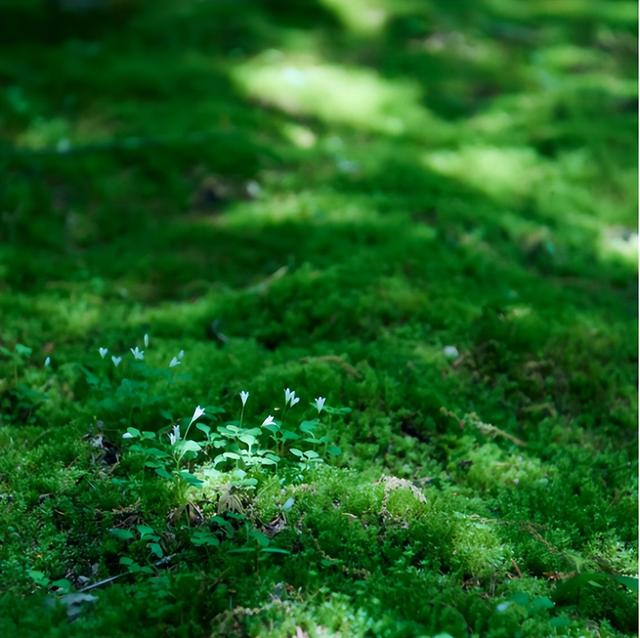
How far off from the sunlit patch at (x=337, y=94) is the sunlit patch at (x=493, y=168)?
2.86 ft

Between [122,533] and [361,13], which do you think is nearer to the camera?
[122,533]

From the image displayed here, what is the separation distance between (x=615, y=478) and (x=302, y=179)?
13.7ft

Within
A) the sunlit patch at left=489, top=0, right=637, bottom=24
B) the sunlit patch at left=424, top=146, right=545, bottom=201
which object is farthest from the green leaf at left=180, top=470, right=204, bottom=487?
the sunlit patch at left=489, top=0, right=637, bottom=24

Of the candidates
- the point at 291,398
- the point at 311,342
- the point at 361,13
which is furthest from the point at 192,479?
the point at 361,13

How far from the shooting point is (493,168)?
7.29m

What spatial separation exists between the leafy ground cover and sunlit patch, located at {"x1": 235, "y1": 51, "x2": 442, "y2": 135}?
5cm

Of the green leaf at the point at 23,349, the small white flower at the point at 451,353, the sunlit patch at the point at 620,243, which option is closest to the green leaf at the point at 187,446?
the green leaf at the point at 23,349

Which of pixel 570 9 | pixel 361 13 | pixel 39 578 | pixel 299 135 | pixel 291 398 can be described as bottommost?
pixel 39 578

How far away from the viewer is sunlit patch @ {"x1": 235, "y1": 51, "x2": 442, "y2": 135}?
8.30 metres

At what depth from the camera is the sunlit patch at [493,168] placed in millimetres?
7020

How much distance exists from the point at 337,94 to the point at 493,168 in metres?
2.48

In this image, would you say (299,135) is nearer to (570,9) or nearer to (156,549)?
(156,549)

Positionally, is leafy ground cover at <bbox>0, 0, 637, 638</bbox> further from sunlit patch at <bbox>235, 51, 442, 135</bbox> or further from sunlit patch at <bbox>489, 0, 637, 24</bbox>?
A: sunlit patch at <bbox>489, 0, 637, 24</bbox>

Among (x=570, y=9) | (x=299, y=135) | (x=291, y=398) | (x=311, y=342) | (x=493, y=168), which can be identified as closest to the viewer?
(x=291, y=398)
